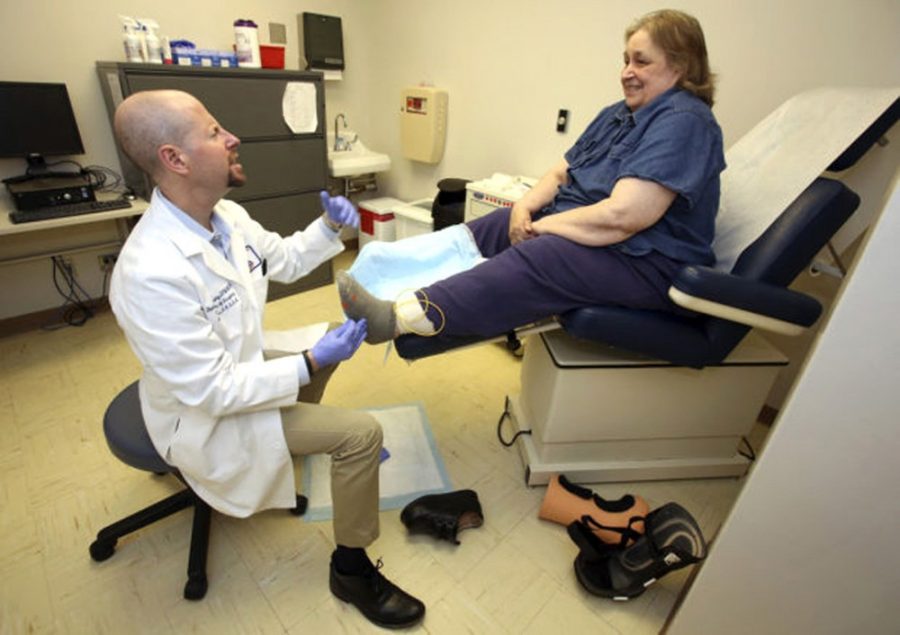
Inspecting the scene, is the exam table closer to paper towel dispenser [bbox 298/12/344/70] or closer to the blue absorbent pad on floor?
the blue absorbent pad on floor

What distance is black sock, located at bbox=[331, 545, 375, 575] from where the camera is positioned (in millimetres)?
1135

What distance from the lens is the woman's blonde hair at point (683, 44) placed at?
1229mm

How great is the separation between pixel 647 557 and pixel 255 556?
1089mm

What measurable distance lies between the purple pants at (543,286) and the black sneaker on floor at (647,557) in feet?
1.89

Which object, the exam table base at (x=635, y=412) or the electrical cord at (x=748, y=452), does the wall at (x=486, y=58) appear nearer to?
the exam table base at (x=635, y=412)

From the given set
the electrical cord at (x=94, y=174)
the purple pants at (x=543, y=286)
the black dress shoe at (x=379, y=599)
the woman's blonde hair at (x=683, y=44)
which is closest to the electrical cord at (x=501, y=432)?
the purple pants at (x=543, y=286)

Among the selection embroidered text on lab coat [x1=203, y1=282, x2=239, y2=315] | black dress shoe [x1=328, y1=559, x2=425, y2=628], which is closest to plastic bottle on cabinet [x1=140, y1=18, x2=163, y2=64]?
embroidered text on lab coat [x1=203, y1=282, x2=239, y2=315]

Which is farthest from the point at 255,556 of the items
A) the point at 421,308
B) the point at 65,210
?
the point at 65,210

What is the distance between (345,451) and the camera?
3.44 feet

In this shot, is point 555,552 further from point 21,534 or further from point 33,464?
point 33,464

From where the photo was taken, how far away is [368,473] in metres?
1.06

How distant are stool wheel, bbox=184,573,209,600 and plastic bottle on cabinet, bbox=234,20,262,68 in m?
2.29

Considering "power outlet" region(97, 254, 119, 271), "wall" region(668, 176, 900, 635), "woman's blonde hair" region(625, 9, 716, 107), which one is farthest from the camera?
"power outlet" region(97, 254, 119, 271)

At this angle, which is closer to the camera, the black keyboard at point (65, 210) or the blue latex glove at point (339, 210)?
the blue latex glove at point (339, 210)
